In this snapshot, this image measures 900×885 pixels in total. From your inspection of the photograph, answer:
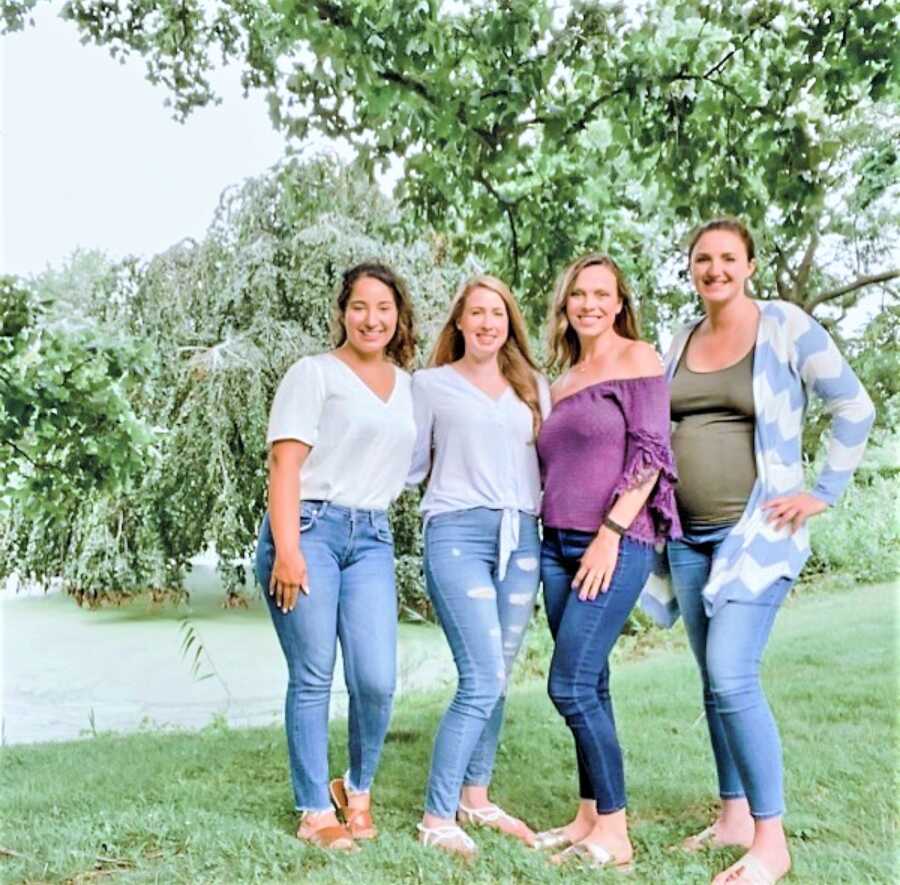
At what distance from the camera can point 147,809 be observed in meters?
2.24

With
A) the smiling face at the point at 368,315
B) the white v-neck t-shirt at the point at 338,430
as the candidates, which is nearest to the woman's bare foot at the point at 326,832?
the white v-neck t-shirt at the point at 338,430

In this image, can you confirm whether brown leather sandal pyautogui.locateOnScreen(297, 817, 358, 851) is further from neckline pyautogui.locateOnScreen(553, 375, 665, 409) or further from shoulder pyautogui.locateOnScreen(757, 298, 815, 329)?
shoulder pyautogui.locateOnScreen(757, 298, 815, 329)

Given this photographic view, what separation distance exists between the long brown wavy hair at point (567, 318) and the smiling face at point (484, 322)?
0.30 feet

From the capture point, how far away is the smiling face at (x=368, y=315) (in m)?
1.76

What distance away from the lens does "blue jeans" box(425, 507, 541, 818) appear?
171 centimetres

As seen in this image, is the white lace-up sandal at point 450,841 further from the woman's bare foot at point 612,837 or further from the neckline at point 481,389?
the neckline at point 481,389

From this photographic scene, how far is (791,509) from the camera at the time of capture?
5.40ft

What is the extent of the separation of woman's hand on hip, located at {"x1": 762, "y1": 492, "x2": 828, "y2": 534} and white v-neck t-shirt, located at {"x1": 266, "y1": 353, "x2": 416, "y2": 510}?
599 millimetres

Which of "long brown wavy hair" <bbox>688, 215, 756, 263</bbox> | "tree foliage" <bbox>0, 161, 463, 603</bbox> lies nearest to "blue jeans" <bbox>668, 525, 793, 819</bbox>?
"long brown wavy hair" <bbox>688, 215, 756, 263</bbox>

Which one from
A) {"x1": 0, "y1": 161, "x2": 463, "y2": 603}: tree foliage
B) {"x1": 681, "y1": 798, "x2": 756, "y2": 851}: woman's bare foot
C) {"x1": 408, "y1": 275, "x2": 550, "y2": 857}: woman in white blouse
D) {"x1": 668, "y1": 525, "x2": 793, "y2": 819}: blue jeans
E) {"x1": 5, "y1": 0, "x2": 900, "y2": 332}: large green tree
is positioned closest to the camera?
{"x1": 668, "y1": 525, "x2": 793, "y2": 819}: blue jeans

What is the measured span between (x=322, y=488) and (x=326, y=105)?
137 centimetres

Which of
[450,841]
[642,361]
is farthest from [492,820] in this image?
[642,361]

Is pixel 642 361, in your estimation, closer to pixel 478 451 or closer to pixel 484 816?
pixel 478 451

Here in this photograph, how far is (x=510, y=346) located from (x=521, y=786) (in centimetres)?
103
